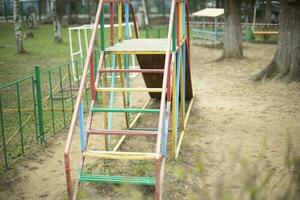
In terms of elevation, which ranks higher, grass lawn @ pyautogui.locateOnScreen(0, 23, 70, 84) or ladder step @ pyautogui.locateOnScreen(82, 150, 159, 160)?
grass lawn @ pyautogui.locateOnScreen(0, 23, 70, 84)

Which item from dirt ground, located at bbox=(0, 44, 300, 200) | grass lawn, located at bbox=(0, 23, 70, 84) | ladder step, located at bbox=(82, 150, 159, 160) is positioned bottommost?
dirt ground, located at bbox=(0, 44, 300, 200)

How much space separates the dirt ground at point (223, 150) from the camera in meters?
3.87

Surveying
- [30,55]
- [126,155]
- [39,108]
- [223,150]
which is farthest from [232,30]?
[126,155]

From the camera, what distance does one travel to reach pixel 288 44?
29.3 feet

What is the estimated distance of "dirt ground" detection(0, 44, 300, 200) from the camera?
3871mm

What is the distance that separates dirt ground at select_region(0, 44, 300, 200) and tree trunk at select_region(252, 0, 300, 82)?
1.14 feet

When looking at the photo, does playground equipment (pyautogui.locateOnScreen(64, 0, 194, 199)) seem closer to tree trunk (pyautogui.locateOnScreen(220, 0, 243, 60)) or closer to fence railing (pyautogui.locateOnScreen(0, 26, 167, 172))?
fence railing (pyautogui.locateOnScreen(0, 26, 167, 172))

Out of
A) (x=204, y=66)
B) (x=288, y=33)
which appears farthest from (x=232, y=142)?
(x=204, y=66)

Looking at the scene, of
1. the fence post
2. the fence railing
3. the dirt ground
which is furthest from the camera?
the fence post

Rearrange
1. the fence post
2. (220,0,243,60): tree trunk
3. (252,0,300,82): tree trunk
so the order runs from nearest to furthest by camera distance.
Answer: the fence post
(252,0,300,82): tree trunk
(220,0,243,60): tree trunk

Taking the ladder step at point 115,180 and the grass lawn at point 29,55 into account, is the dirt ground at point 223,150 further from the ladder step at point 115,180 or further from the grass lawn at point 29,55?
the grass lawn at point 29,55

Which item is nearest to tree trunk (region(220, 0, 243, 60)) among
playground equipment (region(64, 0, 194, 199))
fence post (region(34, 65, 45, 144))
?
playground equipment (region(64, 0, 194, 199))

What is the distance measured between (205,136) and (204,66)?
6.26 m

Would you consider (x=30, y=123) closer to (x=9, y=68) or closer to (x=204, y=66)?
(x=9, y=68)
